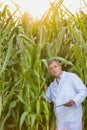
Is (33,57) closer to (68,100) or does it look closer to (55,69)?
(55,69)

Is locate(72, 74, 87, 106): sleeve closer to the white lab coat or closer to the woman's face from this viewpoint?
the white lab coat

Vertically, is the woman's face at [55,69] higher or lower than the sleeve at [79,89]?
higher

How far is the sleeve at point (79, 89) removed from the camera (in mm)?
2844

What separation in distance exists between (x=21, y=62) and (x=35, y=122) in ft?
1.60

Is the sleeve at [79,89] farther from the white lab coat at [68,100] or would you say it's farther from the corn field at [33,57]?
the corn field at [33,57]

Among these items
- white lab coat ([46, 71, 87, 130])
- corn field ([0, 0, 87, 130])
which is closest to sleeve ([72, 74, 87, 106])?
white lab coat ([46, 71, 87, 130])

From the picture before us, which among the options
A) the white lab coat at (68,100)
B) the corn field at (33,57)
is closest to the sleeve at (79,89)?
the white lab coat at (68,100)

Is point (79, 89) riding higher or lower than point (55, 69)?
lower

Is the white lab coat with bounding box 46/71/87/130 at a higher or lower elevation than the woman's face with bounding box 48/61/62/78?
lower

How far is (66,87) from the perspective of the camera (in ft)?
9.61

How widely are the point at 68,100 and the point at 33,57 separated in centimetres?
43

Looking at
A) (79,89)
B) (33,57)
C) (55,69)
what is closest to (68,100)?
(79,89)

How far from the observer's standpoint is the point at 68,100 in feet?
9.50

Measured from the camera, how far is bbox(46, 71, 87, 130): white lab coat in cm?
291
